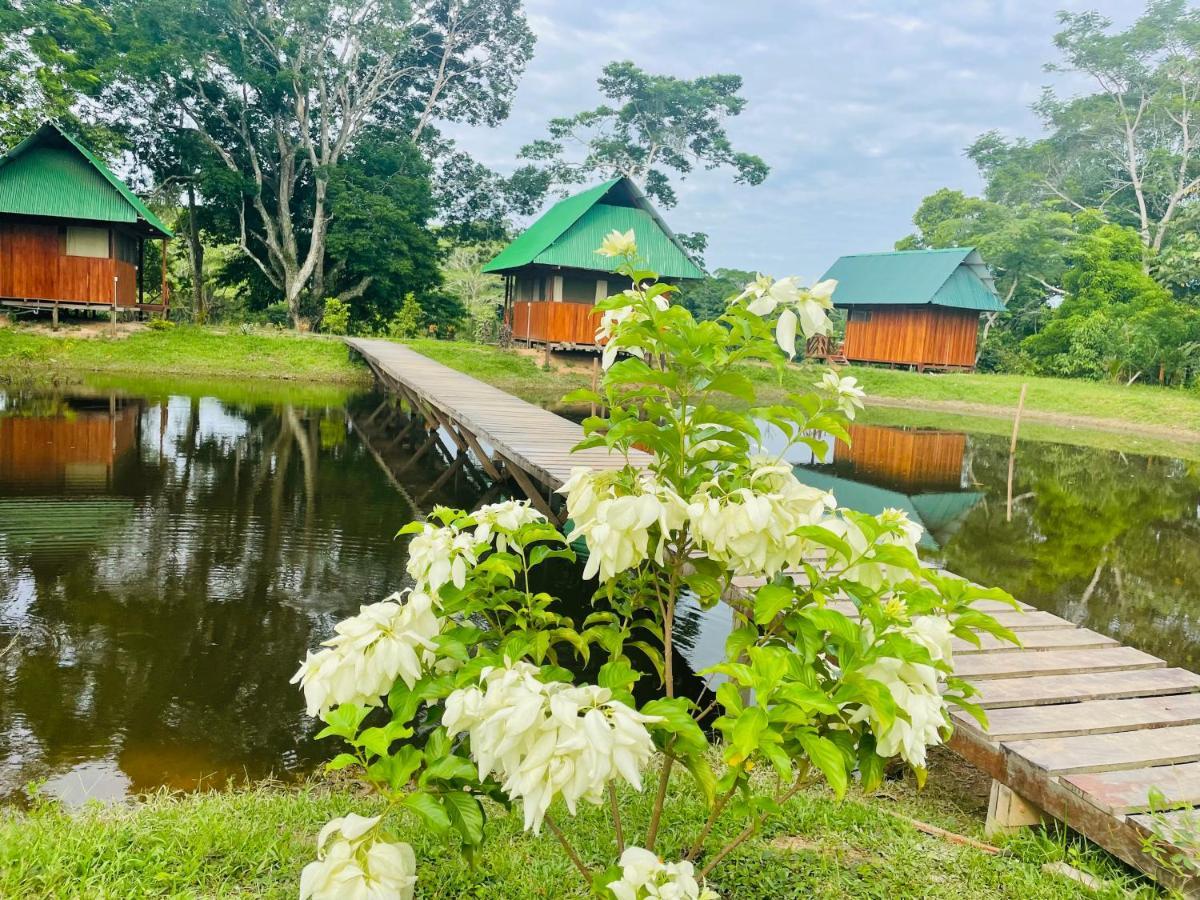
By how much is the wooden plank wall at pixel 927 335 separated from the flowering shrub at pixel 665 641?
28.5 metres

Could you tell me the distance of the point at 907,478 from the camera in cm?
1366

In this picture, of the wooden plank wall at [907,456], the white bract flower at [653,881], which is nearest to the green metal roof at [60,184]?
the wooden plank wall at [907,456]

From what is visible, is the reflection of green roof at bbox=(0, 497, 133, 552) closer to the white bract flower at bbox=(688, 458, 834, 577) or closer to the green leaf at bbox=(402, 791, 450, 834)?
the green leaf at bbox=(402, 791, 450, 834)

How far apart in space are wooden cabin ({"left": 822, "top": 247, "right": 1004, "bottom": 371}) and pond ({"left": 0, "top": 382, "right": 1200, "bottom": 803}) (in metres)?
12.0

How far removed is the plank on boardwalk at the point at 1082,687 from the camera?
3.62 m

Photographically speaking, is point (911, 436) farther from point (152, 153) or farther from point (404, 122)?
point (152, 153)

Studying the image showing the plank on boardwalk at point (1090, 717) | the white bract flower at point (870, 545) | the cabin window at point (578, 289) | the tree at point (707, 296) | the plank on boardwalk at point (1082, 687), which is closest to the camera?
the white bract flower at point (870, 545)

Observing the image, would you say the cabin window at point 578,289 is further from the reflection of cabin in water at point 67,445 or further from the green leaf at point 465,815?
the green leaf at point 465,815

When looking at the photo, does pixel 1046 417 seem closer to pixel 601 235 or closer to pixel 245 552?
pixel 601 235

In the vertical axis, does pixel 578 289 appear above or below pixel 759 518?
above

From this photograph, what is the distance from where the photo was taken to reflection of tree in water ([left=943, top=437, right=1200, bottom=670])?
24.3ft

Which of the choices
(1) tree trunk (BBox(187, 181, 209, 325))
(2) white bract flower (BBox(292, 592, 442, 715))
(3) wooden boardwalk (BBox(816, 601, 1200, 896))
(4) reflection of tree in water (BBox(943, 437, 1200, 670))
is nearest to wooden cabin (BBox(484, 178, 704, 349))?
(1) tree trunk (BBox(187, 181, 209, 325))

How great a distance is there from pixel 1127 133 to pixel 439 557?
4059 cm

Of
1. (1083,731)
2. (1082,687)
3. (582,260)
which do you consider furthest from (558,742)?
(582,260)
